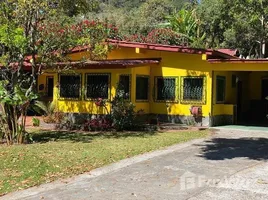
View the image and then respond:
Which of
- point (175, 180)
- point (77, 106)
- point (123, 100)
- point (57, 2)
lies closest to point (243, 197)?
point (175, 180)

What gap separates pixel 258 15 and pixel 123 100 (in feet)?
26.2

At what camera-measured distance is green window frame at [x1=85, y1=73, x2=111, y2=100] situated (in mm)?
15844

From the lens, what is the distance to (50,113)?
54.3ft

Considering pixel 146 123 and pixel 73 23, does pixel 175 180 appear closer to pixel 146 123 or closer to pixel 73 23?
pixel 73 23

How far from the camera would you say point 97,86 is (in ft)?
53.1

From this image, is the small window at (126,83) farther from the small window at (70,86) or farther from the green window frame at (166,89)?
the small window at (70,86)

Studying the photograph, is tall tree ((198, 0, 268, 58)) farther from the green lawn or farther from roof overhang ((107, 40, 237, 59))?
the green lawn

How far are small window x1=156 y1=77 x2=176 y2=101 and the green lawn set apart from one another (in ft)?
9.50

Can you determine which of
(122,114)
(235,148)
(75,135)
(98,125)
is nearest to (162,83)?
(122,114)

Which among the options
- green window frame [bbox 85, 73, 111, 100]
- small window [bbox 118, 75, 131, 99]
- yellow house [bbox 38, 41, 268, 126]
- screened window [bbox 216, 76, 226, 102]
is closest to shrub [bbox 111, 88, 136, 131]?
small window [bbox 118, 75, 131, 99]

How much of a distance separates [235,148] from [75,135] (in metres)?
5.43

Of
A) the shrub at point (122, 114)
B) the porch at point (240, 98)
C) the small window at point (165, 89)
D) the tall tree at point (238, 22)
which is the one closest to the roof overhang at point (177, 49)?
the porch at point (240, 98)

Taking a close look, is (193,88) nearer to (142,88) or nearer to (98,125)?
(142,88)

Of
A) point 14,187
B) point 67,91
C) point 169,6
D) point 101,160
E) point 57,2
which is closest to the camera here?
point 14,187
